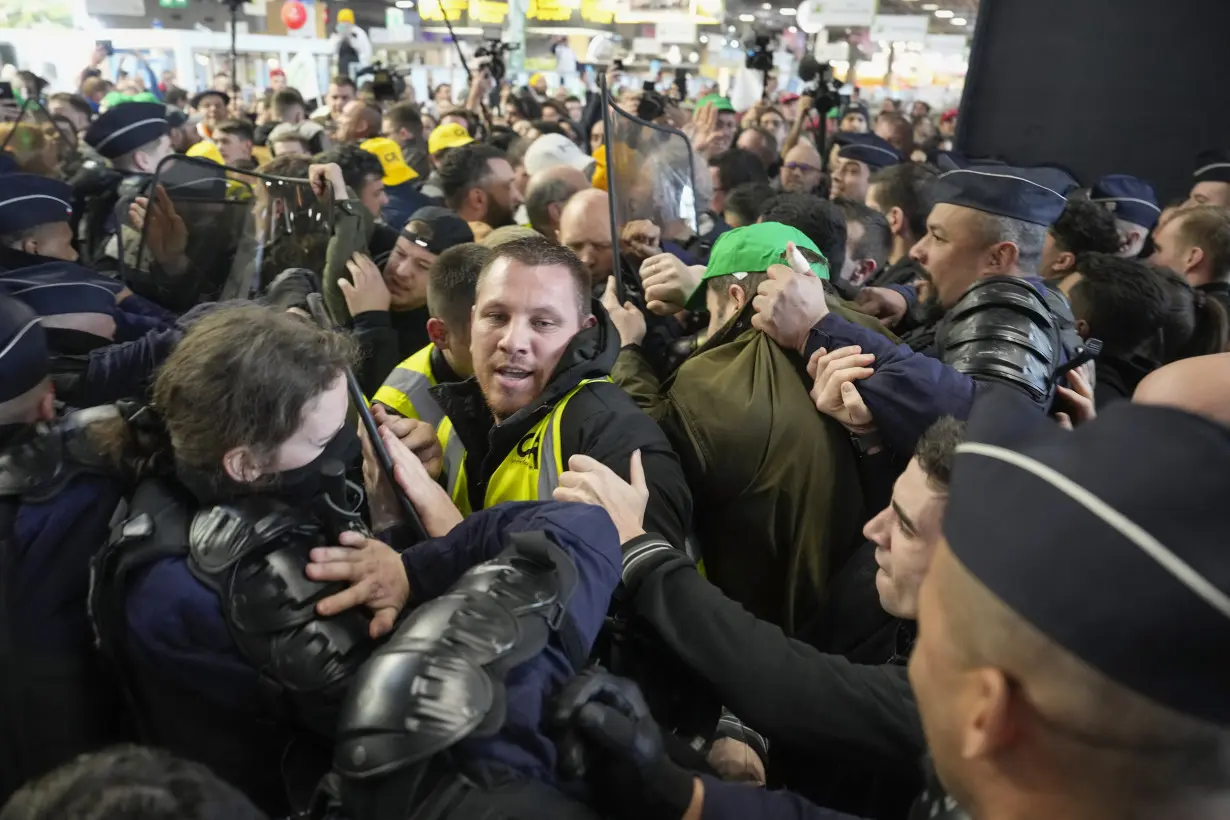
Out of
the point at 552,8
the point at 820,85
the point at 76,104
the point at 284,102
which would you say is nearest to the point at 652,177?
the point at 820,85

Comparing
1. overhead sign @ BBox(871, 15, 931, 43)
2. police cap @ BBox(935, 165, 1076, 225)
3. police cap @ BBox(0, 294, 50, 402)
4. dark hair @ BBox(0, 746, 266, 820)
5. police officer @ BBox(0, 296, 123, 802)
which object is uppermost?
overhead sign @ BBox(871, 15, 931, 43)

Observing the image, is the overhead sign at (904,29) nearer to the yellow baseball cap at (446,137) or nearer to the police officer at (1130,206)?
the yellow baseball cap at (446,137)

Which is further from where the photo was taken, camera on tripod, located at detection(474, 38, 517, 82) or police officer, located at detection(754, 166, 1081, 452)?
camera on tripod, located at detection(474, 38, 517, 82)

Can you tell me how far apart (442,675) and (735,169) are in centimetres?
469

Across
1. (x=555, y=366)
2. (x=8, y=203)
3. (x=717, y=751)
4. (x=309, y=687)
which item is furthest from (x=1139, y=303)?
(x=8, y=203)

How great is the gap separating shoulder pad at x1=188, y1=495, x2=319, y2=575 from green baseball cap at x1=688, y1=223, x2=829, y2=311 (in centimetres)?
133

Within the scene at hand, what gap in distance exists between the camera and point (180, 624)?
4.16ft

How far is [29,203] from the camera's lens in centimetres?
319

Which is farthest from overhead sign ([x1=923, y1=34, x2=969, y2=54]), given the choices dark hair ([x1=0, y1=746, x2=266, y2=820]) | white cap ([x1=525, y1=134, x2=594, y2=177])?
dark hair ([x1=0, y1=746, x2=266, y2=820])

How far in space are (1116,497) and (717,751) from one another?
1016 mm

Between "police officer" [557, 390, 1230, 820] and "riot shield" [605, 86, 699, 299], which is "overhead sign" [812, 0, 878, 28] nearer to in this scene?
"riot shield" [605, 86, 699, 299]

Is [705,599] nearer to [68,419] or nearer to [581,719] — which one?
[581,719]

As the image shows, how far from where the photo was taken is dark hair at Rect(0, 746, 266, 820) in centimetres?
75

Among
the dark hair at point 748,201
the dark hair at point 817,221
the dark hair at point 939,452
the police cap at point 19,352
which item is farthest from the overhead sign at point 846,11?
the police cap at point 19,352
